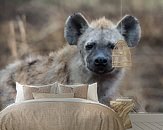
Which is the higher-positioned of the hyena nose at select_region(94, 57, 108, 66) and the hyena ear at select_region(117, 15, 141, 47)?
the hyena ear at select_region(117, 15, 141, 47)

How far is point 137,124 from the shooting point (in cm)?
572

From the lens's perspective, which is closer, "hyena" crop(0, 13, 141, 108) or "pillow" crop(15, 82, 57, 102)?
"pillow" crop(15, 82, 57, 102)

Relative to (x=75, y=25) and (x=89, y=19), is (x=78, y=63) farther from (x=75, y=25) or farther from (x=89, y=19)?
(x=89, y=19)

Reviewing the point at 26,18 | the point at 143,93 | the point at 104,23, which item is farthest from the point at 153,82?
the point at 26,18

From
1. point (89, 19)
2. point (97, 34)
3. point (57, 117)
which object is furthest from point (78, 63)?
point (57, 117)

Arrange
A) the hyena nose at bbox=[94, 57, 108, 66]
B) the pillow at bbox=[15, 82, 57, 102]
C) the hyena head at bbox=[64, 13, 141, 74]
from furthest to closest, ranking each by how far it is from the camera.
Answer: the hyena head at bbox=[64, 13, 141, 74], the hyena nose at bbox=[94, 57, 108, 66], the pillow at bbox=[15, 82, 57, 102]

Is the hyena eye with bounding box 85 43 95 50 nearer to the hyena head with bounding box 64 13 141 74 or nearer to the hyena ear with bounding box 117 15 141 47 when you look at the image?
the hyena head with bounding box 64 13 141 74

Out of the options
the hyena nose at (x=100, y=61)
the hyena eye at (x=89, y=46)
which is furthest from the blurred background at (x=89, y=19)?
the hyena nose at (x=100, y=61)

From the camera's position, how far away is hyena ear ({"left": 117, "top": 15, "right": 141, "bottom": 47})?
5.78m

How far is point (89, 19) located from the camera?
228 inches

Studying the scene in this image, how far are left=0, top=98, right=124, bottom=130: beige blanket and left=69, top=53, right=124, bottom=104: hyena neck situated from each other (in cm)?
171

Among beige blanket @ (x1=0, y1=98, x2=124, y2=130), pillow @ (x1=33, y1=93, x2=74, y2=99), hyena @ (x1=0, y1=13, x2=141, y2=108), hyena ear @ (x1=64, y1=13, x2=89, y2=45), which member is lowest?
beige blanket @ (x1=0, y1=98, x2=124, y2=130)

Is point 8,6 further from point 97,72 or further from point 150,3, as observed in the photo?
point 150,3

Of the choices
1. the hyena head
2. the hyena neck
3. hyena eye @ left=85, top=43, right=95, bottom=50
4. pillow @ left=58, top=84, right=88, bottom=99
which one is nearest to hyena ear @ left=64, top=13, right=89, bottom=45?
the hyena head
